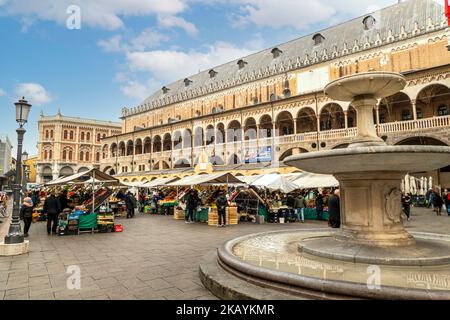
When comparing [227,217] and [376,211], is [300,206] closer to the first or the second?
[227,217]

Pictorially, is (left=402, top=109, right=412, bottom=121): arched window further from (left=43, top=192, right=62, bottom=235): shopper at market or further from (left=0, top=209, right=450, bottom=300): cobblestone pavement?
(left=43, top=192, right=62, bottom=235): shopper at market

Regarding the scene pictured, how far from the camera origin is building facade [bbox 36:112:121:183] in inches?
2534

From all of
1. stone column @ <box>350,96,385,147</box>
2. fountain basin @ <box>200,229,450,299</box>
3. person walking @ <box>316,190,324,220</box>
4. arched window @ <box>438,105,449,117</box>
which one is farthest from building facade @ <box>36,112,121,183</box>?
fountain basin @ <box>200,229,450,299</box>

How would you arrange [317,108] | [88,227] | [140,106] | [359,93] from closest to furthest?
1. [359,93]
2. [88,227]
3. [317,108]
4. [140,106]

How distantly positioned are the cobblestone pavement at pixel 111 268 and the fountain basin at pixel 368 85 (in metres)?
4.83

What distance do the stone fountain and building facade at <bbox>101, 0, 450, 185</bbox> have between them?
19.8 m

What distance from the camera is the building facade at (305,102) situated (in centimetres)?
2552

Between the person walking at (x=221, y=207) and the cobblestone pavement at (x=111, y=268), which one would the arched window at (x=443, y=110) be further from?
the cobblestone pavement at (x=111, y=268)

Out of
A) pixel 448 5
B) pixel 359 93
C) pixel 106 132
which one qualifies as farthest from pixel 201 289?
pixel 106 132

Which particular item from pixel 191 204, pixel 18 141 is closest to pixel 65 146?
pixel 191 204

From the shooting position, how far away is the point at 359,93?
657 cm

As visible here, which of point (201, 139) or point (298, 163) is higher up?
point (201, 139)
